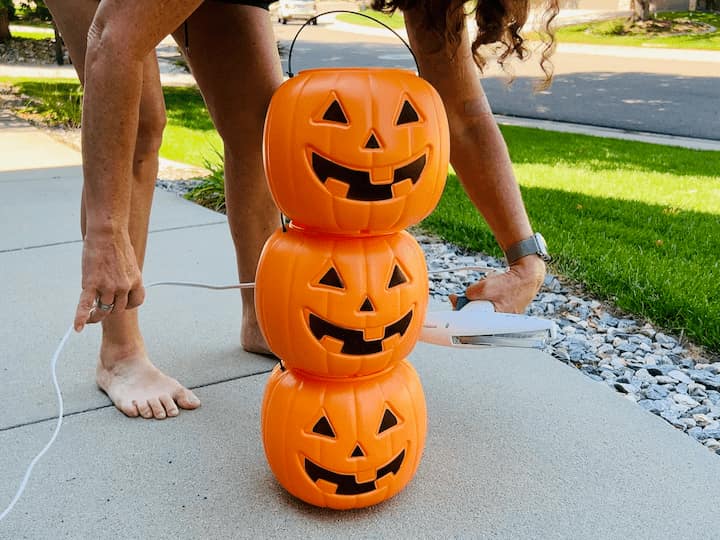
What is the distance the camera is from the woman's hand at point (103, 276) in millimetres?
1682

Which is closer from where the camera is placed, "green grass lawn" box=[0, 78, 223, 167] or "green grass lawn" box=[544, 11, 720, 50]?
"green grass lawn" box=[0, 78, 223, 167]

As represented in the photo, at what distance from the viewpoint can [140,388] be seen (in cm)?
241

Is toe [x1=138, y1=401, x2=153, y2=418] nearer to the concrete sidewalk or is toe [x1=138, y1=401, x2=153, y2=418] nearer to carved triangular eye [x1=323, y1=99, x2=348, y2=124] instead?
the concrete sidewalk

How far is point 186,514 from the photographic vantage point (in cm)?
189

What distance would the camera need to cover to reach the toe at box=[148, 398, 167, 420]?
2.34m

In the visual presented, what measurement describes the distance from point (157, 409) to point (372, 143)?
3.77 feet

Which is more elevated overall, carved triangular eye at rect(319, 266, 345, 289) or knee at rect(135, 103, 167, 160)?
knee at rect(135, 103, 167, 160)

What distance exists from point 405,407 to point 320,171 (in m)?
0.62

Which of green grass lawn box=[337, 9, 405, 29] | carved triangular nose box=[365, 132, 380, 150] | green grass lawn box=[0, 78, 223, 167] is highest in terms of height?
green grass lawn box=[337, 9, 405, 29]

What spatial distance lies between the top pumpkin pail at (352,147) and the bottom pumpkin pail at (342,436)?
393mm

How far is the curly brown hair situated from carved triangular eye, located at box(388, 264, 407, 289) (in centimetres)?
74

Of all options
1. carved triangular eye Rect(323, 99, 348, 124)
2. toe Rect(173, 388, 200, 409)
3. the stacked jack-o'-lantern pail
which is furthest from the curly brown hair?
toe Rect(173, 388, 200, 409)

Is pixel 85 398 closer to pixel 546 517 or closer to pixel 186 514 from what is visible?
pixel 186 514

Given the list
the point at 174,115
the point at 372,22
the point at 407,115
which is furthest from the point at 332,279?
the point at 372,22
